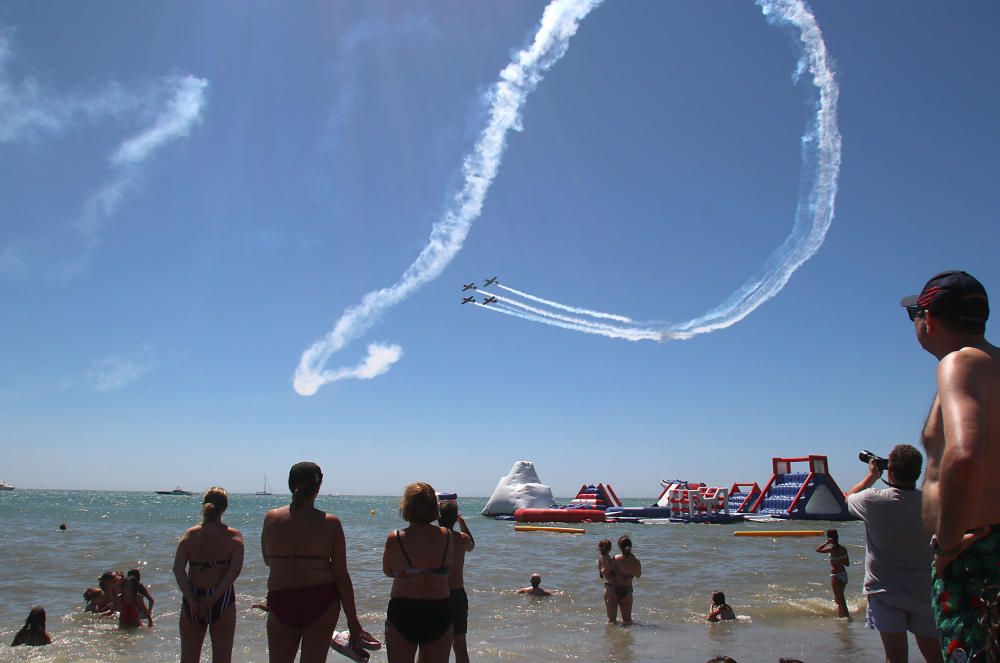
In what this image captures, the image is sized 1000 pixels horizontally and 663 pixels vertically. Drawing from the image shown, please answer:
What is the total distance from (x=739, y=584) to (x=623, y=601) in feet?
22.1

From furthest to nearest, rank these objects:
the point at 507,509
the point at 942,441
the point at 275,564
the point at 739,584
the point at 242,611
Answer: the point at 507,509
the point at 739,584
the point at 242,611
the point at 275,564
the point at 942,441

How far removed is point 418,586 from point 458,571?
182 cm

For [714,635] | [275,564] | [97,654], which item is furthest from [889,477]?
[97,654]

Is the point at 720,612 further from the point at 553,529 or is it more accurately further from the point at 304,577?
the point at 553,529

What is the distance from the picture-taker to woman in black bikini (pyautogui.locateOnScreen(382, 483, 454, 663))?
4.32 meters

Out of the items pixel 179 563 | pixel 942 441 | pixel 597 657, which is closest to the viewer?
pixel 942 441

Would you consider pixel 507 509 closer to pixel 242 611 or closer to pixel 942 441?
pixel 242 611

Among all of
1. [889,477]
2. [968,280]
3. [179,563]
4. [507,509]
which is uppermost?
[968,280]

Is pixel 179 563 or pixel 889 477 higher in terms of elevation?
pixel 889 477

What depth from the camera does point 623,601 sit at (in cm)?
1080

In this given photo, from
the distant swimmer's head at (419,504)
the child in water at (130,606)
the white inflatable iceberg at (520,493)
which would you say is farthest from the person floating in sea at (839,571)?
the white inflatable iceberg at (520,493)

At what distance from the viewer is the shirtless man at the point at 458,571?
18.7 feet

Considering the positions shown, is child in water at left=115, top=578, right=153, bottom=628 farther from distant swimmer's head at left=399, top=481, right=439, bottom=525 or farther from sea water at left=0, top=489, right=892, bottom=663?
distant swimmer's head at left=399, top=481, right=439, bottom=525

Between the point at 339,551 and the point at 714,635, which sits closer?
the point at 339,551
